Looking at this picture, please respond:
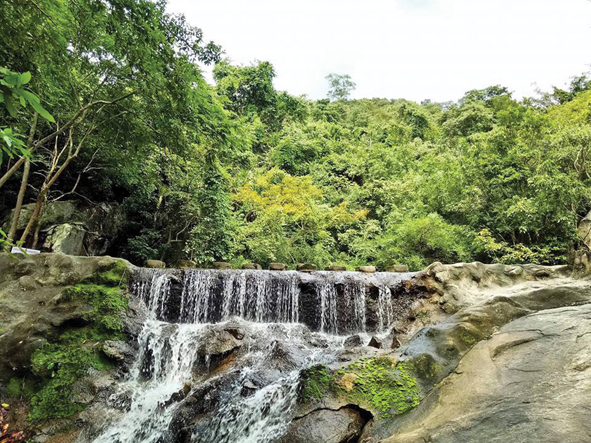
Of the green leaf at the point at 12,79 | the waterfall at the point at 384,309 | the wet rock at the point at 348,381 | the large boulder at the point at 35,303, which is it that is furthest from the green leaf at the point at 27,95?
the waterfall at the point at 384,309

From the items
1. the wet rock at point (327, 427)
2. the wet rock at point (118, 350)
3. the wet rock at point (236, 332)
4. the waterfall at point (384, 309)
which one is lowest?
the wet rock at point (327, 427)

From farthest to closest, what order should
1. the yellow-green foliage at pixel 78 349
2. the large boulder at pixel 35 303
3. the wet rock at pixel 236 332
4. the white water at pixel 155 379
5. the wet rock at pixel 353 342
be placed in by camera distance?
1. the wet rock at pixel 353 342
2. the wet rock at pixel 236 332
3. the large boulder at pixel 35 303
4. the yellow-green foliage at pixel 78 349
5. the white water at pixel 155 379

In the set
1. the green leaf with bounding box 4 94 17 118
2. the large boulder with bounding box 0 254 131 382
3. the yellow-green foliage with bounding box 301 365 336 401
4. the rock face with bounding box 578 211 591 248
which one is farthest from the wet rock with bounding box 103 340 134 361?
the rock face with bounding box 578 211 591 248

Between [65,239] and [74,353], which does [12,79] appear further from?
[65,239]

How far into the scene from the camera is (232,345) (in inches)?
247

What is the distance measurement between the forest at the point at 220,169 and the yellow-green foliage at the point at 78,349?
245 centimetres

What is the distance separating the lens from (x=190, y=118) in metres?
5.18

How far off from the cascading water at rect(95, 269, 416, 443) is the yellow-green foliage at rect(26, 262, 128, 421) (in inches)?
23.3

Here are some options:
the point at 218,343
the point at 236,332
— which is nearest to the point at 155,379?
the point at 218,343

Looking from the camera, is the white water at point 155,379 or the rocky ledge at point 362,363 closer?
the rocky ledge at point 362,363

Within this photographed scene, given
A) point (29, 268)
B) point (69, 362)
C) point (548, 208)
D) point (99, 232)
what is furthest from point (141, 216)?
point (548, 208)

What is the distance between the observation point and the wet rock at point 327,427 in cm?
363

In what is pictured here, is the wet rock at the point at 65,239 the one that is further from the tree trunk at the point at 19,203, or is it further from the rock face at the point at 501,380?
the rock face at the point at 501,380

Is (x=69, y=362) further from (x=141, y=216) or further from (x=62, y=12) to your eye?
(x=141, y=216)
